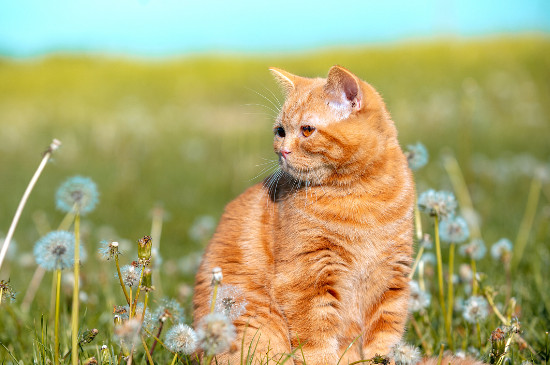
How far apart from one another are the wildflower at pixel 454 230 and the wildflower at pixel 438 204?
0.67 ft

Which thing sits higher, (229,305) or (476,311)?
(229,305)

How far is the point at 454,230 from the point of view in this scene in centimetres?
251

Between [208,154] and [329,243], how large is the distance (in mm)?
6860

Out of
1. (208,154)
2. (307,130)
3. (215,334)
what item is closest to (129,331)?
(215,334)

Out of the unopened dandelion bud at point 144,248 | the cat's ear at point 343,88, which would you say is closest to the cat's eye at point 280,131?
the cat's ear at point 343,88

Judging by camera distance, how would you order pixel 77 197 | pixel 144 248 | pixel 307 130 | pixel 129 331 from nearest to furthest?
pixel 129 331 < pixel 144 248 < pixel 77 197 < pixel 307 130

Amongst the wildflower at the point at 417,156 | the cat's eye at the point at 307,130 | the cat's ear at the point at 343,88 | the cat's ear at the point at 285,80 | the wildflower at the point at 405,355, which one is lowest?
the wildflower at the point at 405,355

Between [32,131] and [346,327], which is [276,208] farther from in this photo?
[32,131]

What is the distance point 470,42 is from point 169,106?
832 cm

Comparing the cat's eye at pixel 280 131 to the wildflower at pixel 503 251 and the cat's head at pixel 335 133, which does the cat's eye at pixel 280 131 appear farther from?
the wildflower at pixel 503 251

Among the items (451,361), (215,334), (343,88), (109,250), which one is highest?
(343,88)

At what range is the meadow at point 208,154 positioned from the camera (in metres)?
2.91

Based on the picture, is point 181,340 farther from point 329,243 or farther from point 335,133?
point 335,133

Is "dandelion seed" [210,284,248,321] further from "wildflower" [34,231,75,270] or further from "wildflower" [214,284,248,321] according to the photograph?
"wildflower" [34,231,75,270]
